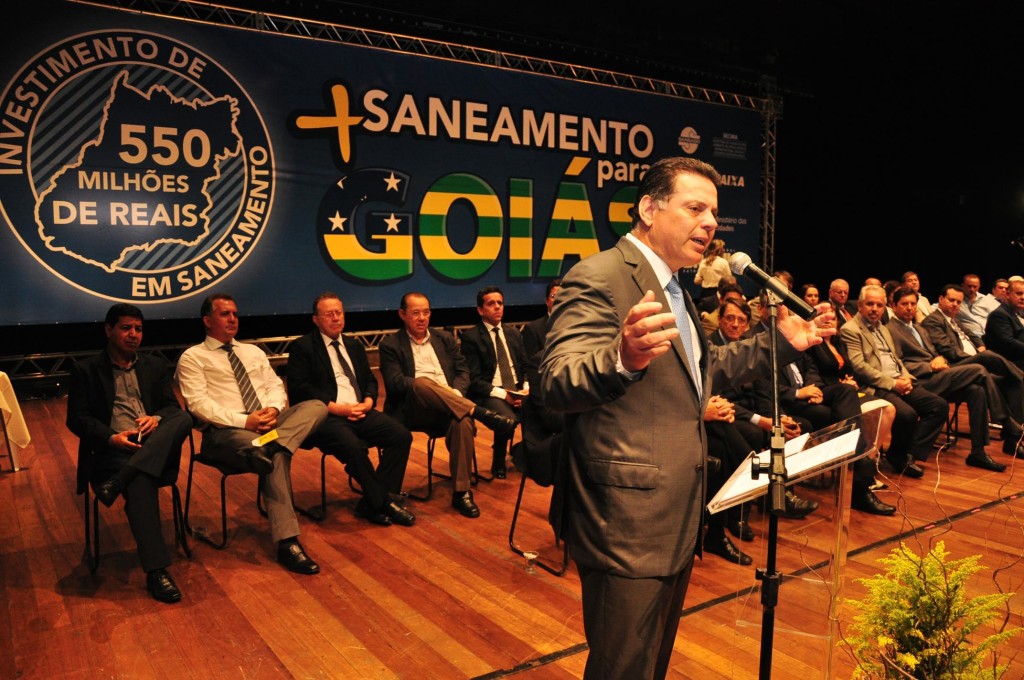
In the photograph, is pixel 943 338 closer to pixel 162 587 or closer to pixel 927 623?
pixel 927 623

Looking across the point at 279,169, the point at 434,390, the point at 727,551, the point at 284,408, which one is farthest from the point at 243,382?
the point at 279,169

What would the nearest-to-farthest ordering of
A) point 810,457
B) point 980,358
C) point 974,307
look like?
1. point 810,457
2. point 980,358
3. point 974,307

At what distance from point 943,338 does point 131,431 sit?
19.9 feet

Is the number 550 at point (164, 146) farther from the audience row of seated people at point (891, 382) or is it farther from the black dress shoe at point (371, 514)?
the audience row of seated people at point (891, 382)

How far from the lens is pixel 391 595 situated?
11.2ft

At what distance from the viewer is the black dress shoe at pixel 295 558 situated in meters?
3.64

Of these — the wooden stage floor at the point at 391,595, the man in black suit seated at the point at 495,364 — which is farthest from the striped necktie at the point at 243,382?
the man in black suit seated at the point at 495,364

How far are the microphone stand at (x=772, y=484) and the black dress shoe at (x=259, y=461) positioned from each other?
8.70 ft

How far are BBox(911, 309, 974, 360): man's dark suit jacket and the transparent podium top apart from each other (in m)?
4.80

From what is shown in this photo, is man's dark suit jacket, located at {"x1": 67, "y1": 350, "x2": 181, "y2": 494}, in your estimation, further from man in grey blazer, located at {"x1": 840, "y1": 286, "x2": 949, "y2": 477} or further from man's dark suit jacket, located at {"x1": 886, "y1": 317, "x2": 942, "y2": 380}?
man's dark suit jacket, located at {"x1": 886, "y1": 317, "x2": 942, "y2": 380}

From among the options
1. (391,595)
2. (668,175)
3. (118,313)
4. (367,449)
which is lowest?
(391,595)

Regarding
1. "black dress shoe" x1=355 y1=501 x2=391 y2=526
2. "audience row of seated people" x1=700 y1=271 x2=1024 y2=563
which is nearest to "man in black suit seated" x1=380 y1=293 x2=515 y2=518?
"black dress shoe" x1=355 y1=501 x2=391 y2=526

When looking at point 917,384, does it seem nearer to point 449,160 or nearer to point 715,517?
point 715,517

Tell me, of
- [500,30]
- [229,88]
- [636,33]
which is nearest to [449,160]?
[500,30]
